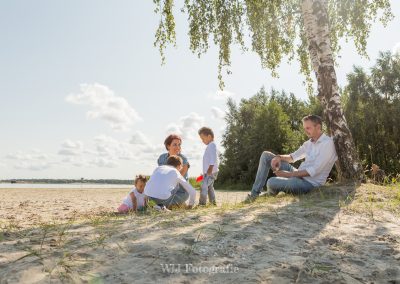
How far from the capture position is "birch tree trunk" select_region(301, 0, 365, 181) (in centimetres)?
824

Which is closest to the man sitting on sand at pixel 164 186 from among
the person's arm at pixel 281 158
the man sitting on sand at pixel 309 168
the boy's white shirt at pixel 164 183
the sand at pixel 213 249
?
the boy's white shirt at pixel 164 183

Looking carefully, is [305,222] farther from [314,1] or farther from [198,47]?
[198,47]

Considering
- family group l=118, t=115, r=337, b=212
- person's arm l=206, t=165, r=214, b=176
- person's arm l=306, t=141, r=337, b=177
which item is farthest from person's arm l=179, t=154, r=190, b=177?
person's arm l=306, t=141, r=337, b=177

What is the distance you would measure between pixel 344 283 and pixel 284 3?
9975mm

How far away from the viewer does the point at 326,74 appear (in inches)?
335

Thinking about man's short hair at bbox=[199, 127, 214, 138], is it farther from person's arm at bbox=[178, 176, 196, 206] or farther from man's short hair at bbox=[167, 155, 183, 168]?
person's arm at bbox=[178, 176, 196, 206]

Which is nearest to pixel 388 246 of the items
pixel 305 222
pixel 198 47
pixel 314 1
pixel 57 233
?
pixel 305 222

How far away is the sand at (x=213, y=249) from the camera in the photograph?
3.04 m

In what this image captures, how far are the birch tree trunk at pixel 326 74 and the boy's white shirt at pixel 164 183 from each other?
351cm

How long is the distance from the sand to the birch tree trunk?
10.2 ft

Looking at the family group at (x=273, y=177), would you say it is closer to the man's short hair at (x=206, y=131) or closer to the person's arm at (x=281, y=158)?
the person's arm at (x=281, y=158)

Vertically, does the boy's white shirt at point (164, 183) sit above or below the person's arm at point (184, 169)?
below

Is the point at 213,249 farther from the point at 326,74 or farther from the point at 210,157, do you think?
the point at 326,74

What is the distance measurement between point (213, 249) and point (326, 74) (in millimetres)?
6099
